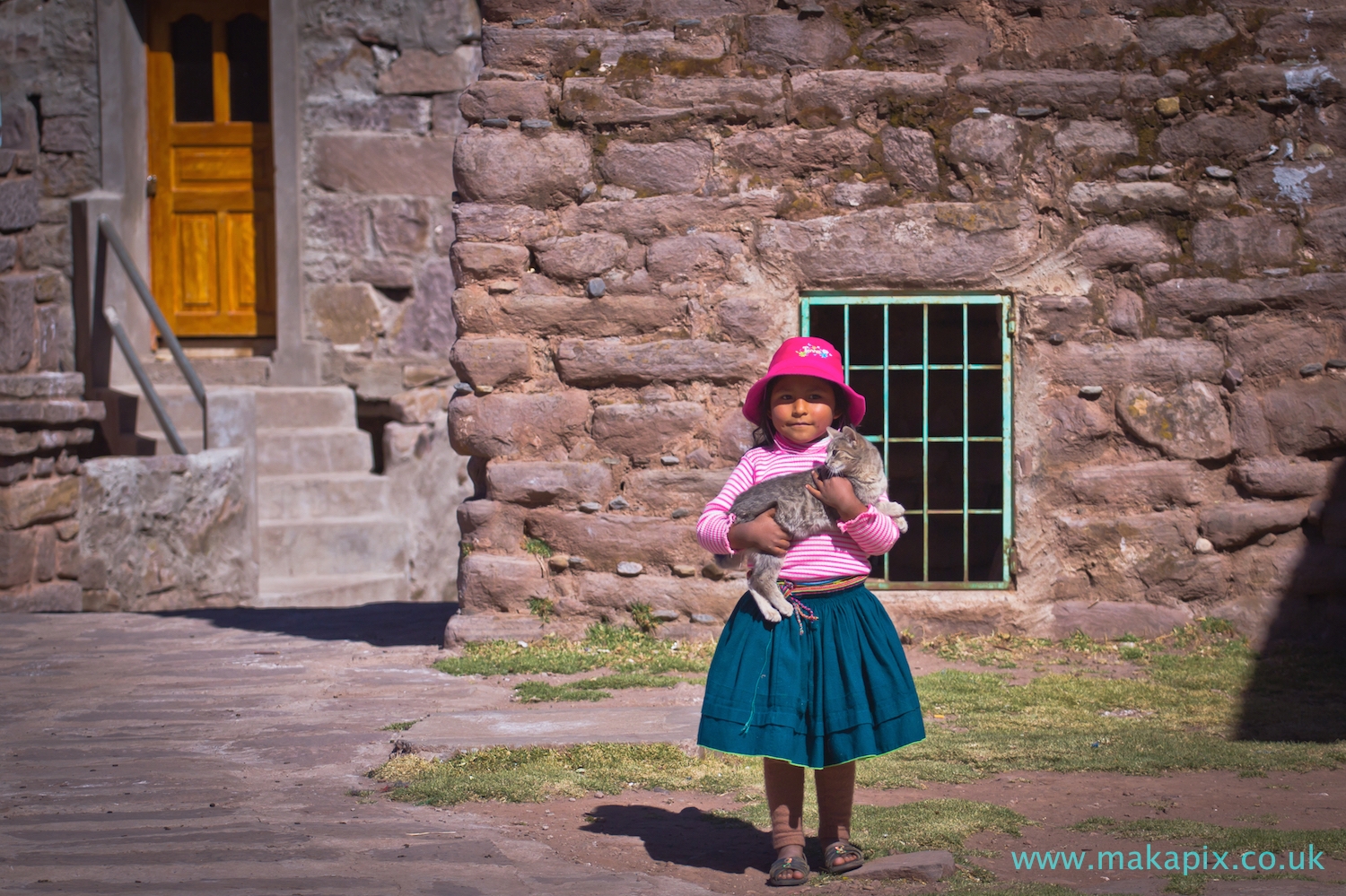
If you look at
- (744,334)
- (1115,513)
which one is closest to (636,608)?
(744,334)

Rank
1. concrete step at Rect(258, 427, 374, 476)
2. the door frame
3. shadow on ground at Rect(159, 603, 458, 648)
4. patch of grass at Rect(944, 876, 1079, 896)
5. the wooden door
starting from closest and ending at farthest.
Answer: patch of grass at Rect(944, 876, 1079, 896) < shadow on ground at Rect(159, 603, 458, 648) < concrete step at Rect(258, 427, 374, 476) < the door frame < the wooden door

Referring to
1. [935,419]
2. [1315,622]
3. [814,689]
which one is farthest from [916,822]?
[935,419]

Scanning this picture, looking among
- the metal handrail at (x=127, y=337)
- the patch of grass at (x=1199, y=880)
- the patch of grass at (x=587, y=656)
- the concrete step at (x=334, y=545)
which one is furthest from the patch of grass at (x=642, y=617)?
the metal handrail at (x=127, y=337)

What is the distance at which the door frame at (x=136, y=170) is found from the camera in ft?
30.7

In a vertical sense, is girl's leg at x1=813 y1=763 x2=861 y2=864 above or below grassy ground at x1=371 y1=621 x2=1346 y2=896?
above

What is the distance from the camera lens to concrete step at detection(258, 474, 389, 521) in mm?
8680

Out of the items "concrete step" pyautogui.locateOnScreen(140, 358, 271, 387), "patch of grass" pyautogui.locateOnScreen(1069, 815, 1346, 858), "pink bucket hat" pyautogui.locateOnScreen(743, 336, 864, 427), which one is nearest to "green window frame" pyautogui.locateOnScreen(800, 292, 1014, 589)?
"patch of grass" pyautogui.locateOnScreen(1069, 815, 1346, 858)

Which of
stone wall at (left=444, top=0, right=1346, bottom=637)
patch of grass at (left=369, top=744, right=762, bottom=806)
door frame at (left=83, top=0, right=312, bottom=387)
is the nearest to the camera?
patch of grass at (left=369, top=744, right=762, bottom=806)

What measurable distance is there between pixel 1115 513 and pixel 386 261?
6.07m

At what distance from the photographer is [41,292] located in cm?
874

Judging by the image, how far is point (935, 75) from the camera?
17.9ft

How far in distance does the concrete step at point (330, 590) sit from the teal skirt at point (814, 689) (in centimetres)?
Result: 575

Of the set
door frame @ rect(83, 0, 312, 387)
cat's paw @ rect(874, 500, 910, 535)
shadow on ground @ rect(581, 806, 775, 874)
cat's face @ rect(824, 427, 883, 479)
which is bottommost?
shadow on ground @ rect(581, 806, 775, 874)

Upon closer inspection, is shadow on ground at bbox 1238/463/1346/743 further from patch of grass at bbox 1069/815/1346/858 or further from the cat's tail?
the cat's tail
